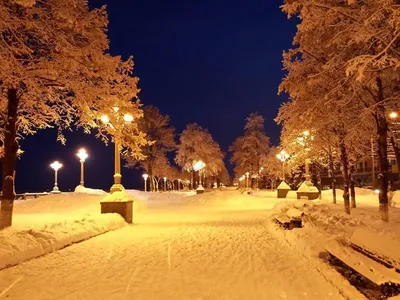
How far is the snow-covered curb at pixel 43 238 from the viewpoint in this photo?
8641 mm

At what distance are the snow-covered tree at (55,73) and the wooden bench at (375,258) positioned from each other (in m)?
8.50

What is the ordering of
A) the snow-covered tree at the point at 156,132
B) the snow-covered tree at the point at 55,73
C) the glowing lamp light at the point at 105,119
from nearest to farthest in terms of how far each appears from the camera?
the snow-covered tree at the point at 55,73 < the glowing lamp light at the point at 105,119 < the snow-covered tree at the point at 156,132

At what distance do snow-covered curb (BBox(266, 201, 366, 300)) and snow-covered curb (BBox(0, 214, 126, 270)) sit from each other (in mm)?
6045

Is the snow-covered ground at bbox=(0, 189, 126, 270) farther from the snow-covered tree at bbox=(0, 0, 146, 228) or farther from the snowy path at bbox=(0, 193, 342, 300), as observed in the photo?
the snow-covered tree at bbox=(0, 0, 146, 228)

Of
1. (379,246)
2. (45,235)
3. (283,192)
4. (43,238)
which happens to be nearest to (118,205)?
(45,235)

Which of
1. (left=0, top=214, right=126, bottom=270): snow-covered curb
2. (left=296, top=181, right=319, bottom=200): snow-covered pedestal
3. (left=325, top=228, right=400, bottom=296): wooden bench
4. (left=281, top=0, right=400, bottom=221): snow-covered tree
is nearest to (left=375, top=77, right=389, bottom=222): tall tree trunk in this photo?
(left=281, top=0, right=400, bottom=221): snow-covered tree

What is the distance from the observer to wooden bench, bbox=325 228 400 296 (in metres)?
5.19

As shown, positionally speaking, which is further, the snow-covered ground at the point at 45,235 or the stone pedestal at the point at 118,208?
the stone pedestal at the point at 118,208

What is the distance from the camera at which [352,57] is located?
13.9 meters

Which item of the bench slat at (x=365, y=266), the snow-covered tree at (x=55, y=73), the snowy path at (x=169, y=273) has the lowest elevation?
the snowy path at (x=169, y=273)

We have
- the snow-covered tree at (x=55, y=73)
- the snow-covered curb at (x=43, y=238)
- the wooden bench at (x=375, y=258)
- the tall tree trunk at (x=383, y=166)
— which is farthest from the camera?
the tall tree trunk at (x=383, y=166)

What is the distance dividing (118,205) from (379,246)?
1316 cm

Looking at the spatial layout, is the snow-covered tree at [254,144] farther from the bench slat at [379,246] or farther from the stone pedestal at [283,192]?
the bench slat at [379,246]

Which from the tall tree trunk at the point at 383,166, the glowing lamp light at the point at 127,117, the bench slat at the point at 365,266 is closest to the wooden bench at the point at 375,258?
the bench slat at the point at 365,266
